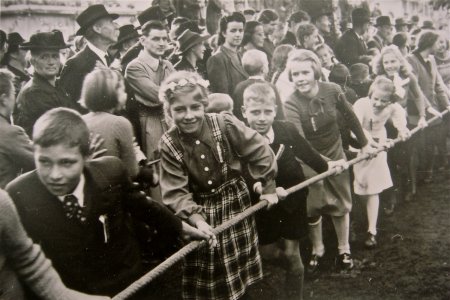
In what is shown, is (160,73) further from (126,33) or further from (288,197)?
(288,197)

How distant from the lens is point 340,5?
8.71 feet

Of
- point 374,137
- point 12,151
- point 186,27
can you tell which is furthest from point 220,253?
point 374,137

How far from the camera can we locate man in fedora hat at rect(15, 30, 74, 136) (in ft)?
4.56

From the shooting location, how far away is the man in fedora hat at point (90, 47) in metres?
1.55

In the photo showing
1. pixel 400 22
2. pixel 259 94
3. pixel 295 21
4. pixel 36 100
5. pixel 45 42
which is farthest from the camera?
pixel 400 22

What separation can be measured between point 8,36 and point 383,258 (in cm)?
180

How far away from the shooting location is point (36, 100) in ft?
4.64

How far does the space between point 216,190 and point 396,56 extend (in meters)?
1.64

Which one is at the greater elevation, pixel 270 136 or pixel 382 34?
pixel 382 34

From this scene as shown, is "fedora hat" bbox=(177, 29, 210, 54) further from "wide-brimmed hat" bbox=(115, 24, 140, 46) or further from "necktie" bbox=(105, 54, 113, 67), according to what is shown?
"necktie" bbox=(105, 54, 113, 67)

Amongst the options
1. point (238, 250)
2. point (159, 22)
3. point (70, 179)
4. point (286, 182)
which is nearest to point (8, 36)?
point (70, 179)

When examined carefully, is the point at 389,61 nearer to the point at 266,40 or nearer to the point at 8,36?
the point at 266,40

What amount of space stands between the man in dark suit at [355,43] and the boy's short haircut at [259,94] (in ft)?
2.99

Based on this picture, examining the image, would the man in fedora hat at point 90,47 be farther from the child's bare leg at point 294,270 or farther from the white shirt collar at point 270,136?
the child's bare leg at point 294,270
